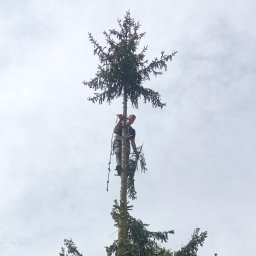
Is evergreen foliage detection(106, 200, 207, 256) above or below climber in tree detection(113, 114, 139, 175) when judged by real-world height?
below

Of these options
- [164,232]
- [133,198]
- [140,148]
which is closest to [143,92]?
[140,148]

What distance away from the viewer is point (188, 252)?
19125mm

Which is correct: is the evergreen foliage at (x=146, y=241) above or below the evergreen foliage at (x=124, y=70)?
below

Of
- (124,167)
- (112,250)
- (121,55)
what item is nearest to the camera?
(112,250)

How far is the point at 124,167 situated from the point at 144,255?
3.49 metres

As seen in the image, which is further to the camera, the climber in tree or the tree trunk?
the climber in tree

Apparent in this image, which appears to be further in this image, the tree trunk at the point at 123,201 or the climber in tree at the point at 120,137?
the climber in tree at the point at 120,137

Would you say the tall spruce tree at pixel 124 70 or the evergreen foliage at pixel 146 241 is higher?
the tall spruce tree at pixel 124 70

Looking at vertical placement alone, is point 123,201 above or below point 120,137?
below

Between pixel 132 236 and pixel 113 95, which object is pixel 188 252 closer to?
pixel 132 236

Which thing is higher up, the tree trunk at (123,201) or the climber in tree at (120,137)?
the climber in tree at (120,137)

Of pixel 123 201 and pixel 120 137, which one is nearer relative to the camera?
pixel 123 201

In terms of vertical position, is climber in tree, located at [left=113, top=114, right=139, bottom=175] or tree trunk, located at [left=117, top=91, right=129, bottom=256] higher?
climber in tree, located at [left=113, top=114, right=139, bottom=175]

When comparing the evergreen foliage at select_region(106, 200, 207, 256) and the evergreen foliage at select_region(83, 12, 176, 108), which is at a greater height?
the evergreen foliage at select_region(83, 12, 176, 108)
